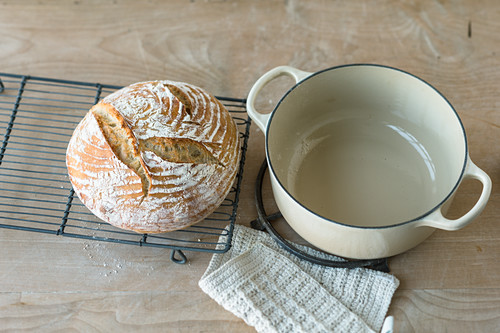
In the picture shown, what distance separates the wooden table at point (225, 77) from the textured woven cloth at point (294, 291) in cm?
3

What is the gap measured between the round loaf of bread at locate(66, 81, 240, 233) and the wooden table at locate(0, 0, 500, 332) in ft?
0.41

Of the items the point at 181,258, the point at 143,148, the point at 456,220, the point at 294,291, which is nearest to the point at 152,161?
the point at 143,148

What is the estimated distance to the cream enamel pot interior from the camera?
0.85 meters

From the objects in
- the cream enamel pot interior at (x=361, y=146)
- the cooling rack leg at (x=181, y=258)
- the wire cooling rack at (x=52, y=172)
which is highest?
the cream enamel pot interior at (x=361, y=146)

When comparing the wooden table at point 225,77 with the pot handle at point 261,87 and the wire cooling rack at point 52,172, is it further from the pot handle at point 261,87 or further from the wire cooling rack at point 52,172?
the pot handle at point 261,87

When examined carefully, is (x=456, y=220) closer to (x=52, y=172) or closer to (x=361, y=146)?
(x=361, y=146)

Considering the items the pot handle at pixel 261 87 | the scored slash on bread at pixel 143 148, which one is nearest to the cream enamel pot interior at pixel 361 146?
the pot handle at pixel 261 87

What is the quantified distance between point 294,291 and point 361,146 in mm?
293

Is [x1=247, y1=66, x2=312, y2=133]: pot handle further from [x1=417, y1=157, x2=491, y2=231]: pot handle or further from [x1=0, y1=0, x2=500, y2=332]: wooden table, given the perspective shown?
[x1=417, y1=157, x2=491, y2=231]: pot handle

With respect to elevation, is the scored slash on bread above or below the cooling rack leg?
above

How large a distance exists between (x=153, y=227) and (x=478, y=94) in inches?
26.9

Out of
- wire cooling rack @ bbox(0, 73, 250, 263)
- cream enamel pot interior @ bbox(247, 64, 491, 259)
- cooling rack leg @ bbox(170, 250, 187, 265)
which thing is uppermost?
cream enamel pot interior @ bbox(247, 64, 491, 259)

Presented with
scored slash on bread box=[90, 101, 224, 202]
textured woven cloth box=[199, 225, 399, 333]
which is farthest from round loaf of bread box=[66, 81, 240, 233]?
textured woven cloth box=[199, 225, 399, 333]

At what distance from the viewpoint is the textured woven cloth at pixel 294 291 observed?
0.80m
